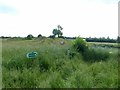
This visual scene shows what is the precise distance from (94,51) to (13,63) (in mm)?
5592

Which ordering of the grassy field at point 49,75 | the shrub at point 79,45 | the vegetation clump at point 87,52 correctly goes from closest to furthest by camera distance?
the grassy field at point 49,75, the vegetation clump at point 87,52, the shrub at point 79,45

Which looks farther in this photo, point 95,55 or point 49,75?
point 95,55

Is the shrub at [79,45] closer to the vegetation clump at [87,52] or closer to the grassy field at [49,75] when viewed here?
the vegetation clump at [87,52]

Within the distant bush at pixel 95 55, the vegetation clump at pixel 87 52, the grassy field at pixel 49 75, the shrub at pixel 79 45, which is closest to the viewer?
the grassy field at pixel 49 75

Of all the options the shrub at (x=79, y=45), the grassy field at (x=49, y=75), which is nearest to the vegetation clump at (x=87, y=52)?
the shrub at (x=79, y=45)

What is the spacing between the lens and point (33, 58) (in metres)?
10.1

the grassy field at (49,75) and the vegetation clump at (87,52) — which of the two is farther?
the vegetation clump at (87,52)

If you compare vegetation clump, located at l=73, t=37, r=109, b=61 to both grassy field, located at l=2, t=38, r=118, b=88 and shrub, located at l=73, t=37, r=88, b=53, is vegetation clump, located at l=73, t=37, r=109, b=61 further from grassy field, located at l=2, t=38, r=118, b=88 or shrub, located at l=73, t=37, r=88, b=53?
grassy field, located at l=2, t=38, r=118, b=88

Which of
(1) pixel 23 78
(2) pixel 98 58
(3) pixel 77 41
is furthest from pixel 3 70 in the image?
(3) pixel 77 41

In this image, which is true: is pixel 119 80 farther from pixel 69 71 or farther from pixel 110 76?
pixel 69 71

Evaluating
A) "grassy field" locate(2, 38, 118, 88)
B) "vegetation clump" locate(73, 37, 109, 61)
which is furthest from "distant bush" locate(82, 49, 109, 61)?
"grassy field" locate(2, 38, 118, 88)

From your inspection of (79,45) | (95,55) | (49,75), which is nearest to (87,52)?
(95,55)

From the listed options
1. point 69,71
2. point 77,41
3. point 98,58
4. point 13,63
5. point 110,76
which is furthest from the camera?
point 77,41

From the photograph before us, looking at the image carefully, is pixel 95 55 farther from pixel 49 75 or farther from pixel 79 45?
pixel 49 75
